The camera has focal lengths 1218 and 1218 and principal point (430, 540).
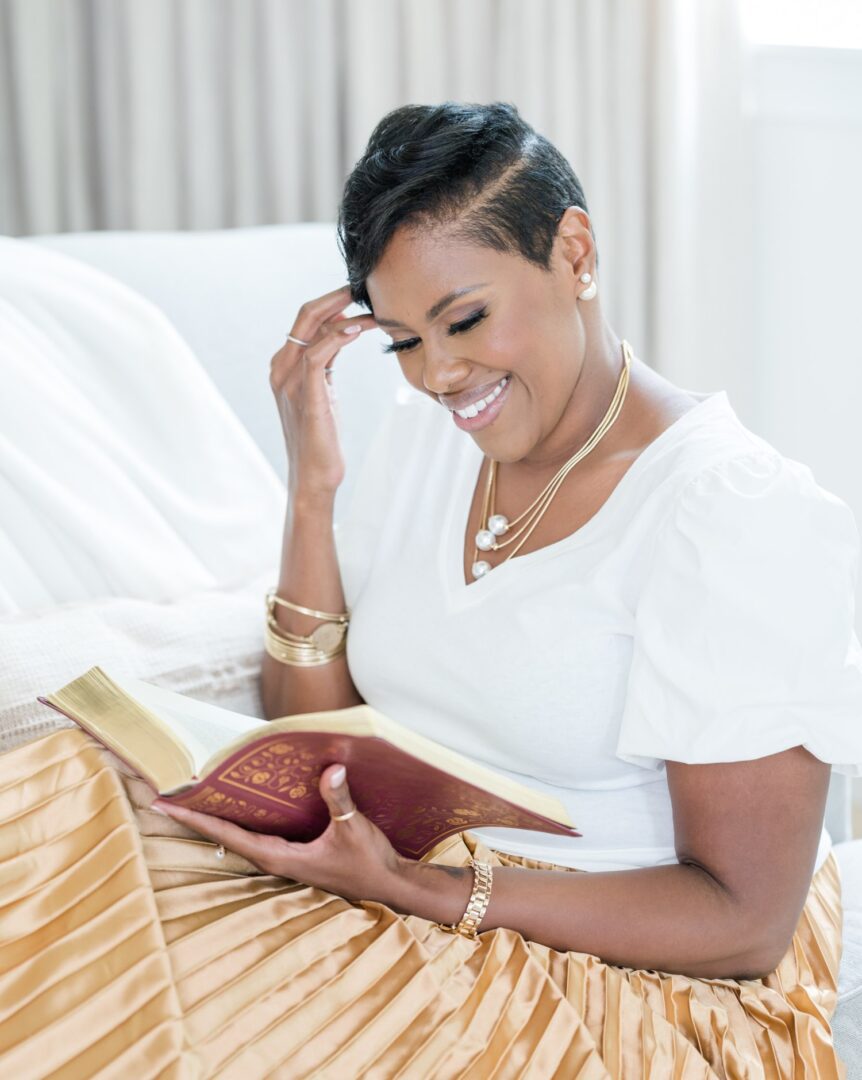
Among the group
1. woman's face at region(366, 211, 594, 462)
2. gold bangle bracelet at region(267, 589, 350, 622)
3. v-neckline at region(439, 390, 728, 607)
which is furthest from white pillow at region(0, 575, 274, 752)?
woman's face at region(366, 211, 594, 462)

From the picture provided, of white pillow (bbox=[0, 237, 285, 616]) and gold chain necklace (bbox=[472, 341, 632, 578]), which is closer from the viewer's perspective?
gold chain necklace (bbox=[472, 341, 632, 578])

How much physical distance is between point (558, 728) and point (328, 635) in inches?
14.6

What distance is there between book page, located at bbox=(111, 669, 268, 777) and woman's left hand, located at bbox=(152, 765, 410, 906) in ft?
0.20

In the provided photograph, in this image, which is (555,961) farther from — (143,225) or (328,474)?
(143,225)

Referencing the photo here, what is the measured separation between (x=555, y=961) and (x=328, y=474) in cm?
64

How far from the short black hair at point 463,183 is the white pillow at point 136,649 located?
1.45 ft

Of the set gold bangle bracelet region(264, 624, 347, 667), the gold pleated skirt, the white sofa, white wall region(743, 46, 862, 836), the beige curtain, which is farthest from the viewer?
white wall region(743, 46, 862, 836)

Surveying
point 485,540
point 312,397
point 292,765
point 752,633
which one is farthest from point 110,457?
point 752,633

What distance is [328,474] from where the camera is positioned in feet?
4.70

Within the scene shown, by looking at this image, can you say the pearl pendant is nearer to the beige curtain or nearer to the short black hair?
the short black hair

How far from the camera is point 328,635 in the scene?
4.61 feet

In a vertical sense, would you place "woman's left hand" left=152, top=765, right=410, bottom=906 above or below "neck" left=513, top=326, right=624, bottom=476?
below

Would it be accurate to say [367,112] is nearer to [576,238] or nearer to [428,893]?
[576,238]

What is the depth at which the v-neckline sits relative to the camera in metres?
1.14
